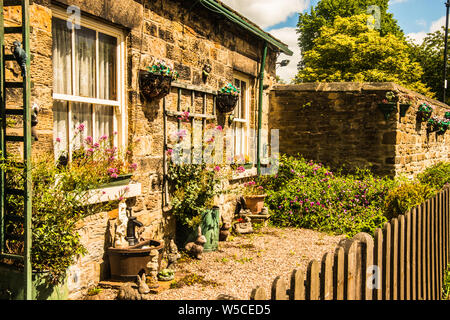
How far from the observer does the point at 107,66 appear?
15.2ft

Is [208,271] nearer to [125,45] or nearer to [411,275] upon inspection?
[411,275]

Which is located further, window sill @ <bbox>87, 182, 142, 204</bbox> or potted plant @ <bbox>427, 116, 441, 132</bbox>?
potted plant @ <bbox>427, 116, 441, 132</bbox>

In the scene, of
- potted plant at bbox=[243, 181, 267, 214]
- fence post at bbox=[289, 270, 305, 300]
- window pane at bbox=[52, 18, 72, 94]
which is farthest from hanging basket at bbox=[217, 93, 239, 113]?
fence post at bbox=[289, 270, 305, 300]

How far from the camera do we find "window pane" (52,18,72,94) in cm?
395

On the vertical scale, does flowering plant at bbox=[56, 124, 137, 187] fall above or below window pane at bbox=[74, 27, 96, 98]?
below

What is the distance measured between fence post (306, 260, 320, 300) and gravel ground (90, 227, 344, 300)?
218 cm

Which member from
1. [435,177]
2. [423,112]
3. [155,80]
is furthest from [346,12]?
[155,80]

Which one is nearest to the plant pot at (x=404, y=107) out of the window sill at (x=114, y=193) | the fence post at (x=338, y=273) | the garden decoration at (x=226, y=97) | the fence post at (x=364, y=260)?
the garden decoration at (x=226, y=97)

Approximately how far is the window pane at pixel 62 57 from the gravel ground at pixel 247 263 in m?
2.14

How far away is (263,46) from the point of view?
8.85 meters

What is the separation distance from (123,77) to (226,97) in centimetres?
244

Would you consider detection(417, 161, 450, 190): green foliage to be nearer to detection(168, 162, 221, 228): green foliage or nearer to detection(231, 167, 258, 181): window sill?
detection(231, 167, 258, 181): window sill

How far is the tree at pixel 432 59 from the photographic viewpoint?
81.8 ft

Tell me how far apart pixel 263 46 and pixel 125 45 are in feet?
15.2
